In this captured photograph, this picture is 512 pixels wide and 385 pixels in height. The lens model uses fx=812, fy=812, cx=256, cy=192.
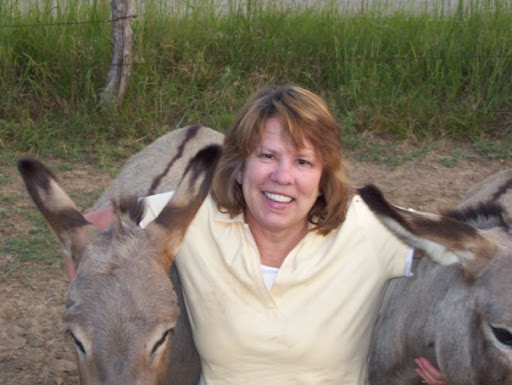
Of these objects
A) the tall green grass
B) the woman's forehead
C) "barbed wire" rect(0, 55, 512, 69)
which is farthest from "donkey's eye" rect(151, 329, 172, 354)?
"barbed wire" rect(0, 55, 512, 69)

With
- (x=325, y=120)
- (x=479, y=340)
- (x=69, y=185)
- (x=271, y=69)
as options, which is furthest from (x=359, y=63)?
(x=479, y=340)

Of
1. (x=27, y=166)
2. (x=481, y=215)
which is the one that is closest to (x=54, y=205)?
(x=27, y=166)

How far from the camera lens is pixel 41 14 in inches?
325

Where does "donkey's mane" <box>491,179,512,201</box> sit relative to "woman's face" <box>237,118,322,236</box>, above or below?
below

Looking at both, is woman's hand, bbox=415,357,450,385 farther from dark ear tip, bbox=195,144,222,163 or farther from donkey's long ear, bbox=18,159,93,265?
donkey's long ear, bbox=18,159,93,265

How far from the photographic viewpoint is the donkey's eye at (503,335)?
3049 mm

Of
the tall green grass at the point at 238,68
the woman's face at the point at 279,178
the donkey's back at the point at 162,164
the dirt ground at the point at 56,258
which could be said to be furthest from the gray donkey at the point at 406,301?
the tall green grass at the point at 238,68

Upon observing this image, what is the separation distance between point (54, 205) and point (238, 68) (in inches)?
201

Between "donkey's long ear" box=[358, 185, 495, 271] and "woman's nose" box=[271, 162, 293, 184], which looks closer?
"donkey's long ear" box=[358, 185, 495, 271]

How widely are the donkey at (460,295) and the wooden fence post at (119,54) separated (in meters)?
4.66

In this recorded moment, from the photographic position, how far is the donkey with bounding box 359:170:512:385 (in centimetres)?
309

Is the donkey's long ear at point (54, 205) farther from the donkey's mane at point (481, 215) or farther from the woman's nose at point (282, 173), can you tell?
the donkey's mane at point (481, 215)

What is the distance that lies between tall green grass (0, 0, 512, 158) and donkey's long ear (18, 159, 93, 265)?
4.06m

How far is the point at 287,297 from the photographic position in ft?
11.4
